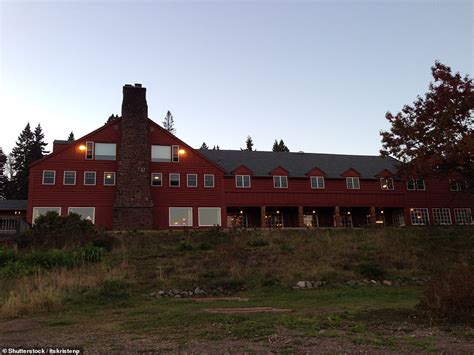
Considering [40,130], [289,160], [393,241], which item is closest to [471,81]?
[393,241]

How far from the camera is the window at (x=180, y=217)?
38.3m

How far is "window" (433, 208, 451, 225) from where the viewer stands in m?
45.2

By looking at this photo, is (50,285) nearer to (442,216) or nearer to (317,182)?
(317,182)

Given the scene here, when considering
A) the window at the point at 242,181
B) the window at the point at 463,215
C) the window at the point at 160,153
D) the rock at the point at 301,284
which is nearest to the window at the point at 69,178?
the window at the point at 160,153

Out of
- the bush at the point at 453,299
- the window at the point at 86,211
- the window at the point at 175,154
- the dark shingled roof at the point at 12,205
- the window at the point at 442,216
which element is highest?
the window at the point at 175,154

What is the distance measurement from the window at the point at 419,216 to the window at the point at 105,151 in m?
29.9

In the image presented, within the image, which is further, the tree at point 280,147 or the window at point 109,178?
the tree at point 280,147

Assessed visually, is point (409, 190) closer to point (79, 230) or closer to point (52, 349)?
point (79, 230)

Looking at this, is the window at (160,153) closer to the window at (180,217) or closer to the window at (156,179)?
the window at (156,179)

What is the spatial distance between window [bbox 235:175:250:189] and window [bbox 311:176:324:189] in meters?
6.67

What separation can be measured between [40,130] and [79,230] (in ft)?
204

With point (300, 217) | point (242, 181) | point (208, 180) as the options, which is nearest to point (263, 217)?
point (300, 217)

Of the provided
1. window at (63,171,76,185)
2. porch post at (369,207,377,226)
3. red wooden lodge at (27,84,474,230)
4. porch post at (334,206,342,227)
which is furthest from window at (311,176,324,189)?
window at (63,171,76,185)

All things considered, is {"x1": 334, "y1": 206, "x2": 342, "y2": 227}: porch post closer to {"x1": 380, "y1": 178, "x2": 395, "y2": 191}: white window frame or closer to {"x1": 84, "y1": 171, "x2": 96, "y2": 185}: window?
{"x1": 380, "y1": 178, "x2": 395, "y2": 191}: white window frame
